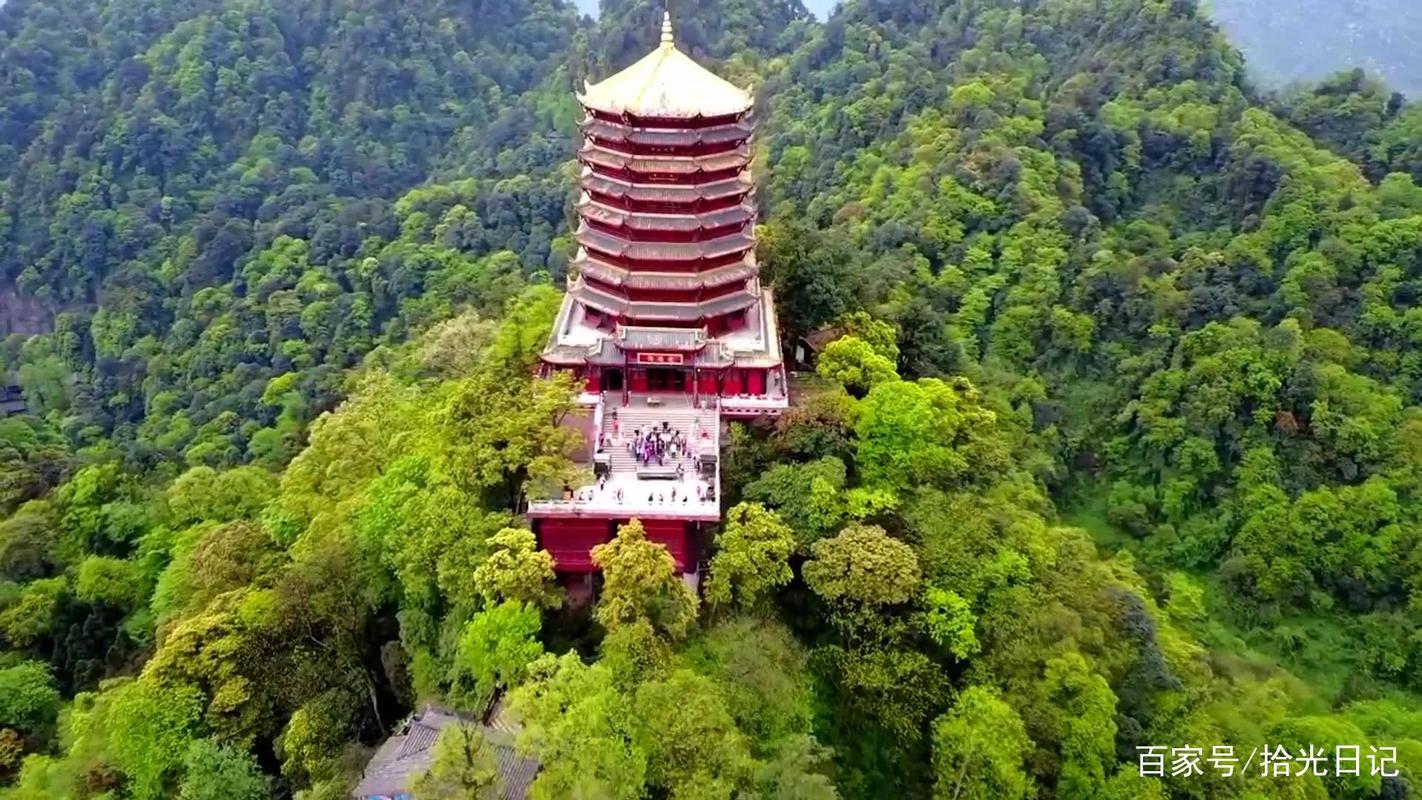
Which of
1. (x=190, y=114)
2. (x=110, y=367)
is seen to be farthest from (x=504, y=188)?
(x=190, y=114)

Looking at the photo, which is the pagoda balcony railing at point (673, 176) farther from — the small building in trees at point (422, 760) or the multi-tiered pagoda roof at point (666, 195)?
the small building in trees at point (422, 760)

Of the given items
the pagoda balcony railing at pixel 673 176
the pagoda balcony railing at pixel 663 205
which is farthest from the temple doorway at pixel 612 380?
the pagoda balcony railing at pixel 673 176

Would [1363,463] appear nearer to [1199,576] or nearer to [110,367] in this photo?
[1199,576]

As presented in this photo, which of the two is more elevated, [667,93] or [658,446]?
[667,93]

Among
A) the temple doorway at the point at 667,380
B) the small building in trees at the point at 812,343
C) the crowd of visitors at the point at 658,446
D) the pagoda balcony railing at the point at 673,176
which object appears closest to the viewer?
the crowd of visitors at the point at 658,446

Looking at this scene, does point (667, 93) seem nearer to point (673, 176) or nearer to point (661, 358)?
point (673, 176)

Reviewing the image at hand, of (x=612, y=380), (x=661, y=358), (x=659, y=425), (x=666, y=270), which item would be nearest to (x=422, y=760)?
(x=659, y=425)
